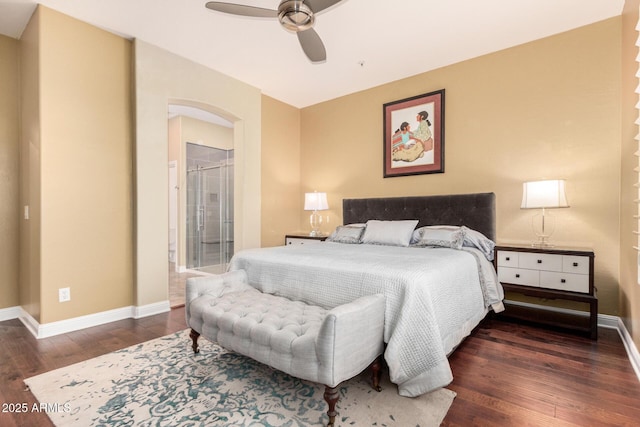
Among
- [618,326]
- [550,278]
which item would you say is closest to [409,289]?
[550,278]

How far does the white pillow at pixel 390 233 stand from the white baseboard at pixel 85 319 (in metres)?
2.35

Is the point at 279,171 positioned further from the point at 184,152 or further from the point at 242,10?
the point at 242,10

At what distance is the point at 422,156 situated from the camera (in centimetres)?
394

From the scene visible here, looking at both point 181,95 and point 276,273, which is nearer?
point 276,273

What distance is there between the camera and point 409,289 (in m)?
1.76

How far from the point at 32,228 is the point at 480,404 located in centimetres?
375

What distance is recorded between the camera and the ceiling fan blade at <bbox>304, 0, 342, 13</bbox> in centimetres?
204

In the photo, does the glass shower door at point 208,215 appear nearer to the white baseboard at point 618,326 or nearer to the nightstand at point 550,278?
the nightstand at point 550,278

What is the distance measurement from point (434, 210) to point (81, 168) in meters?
3.65

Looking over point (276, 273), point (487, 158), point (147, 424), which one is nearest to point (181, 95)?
point (276, 273)

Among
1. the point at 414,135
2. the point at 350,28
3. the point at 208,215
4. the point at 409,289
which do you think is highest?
the point at 350,28

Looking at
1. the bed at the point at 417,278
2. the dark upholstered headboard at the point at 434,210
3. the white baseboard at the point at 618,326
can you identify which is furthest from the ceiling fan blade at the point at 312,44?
the white baseboard at the point at 618,326

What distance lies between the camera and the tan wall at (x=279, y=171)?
185 inches

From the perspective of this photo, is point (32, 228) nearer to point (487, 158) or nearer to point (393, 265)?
point (393, 265)
